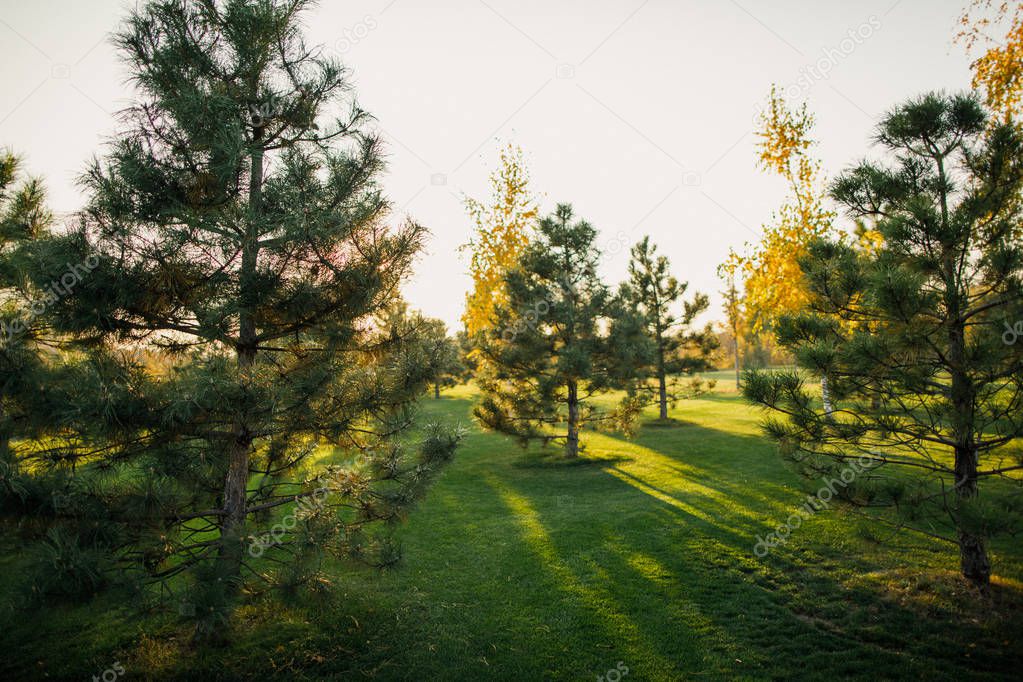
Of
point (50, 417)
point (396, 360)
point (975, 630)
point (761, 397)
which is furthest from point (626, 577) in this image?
point (50, 417)

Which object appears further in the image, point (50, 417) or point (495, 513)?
point (495, 513)

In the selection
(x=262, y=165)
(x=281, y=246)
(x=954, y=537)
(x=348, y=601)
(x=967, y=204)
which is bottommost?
(x=348, y=601)

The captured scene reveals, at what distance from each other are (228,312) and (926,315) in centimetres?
717

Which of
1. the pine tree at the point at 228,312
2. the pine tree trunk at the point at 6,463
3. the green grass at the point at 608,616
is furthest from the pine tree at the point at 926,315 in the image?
the pine tree trunk at the point at 6,463

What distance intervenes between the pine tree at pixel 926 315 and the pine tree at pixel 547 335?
790cm

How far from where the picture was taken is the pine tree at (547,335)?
13906 mm

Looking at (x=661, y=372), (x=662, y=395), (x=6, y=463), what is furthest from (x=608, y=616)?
(x=662, y=395)

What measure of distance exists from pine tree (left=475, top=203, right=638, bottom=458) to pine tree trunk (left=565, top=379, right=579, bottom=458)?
0.06m

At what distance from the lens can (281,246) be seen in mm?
4727

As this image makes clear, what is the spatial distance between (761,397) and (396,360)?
424cm

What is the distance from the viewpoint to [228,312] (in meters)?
4.43

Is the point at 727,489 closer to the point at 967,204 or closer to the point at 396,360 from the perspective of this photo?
the point at 967,204

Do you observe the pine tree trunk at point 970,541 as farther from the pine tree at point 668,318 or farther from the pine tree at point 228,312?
the pine tree at point 668,318

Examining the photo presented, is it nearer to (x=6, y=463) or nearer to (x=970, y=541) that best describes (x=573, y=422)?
(x=970, y=541)
